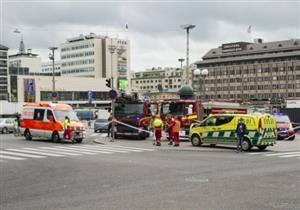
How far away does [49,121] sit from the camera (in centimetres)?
3023

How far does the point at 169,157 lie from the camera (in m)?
20.2

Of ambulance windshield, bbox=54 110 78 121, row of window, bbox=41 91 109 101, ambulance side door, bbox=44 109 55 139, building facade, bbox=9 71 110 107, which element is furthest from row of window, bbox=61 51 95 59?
ambulance side door, bbox=44 109 55 139

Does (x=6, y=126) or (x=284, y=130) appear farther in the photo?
(x=6, y=126)

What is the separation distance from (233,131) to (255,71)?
127633mm

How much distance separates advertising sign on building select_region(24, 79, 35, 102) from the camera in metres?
134

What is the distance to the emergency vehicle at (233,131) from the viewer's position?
23.5m

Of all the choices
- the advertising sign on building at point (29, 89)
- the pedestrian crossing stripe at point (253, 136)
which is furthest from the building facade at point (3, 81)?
the pedestrian crossing stripe at point (253, 136)

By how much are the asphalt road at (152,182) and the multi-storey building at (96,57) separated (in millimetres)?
163852

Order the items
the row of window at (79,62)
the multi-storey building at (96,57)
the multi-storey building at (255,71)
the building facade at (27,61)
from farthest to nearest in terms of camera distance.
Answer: the row of window at (79,62)
the multi-storey building at (96,57)
the building facade at (27,61)
the multi-storey building at (255,71)

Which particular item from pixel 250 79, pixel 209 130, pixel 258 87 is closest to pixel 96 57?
pixel 250 79

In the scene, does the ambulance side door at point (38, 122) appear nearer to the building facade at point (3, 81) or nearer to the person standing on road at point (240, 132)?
the person standing on road at point (240, 132)

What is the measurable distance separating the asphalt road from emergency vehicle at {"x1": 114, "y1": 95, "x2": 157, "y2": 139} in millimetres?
11658

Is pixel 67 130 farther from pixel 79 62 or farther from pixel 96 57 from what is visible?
pixel 79 62

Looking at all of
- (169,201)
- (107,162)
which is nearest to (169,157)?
(107,162)
